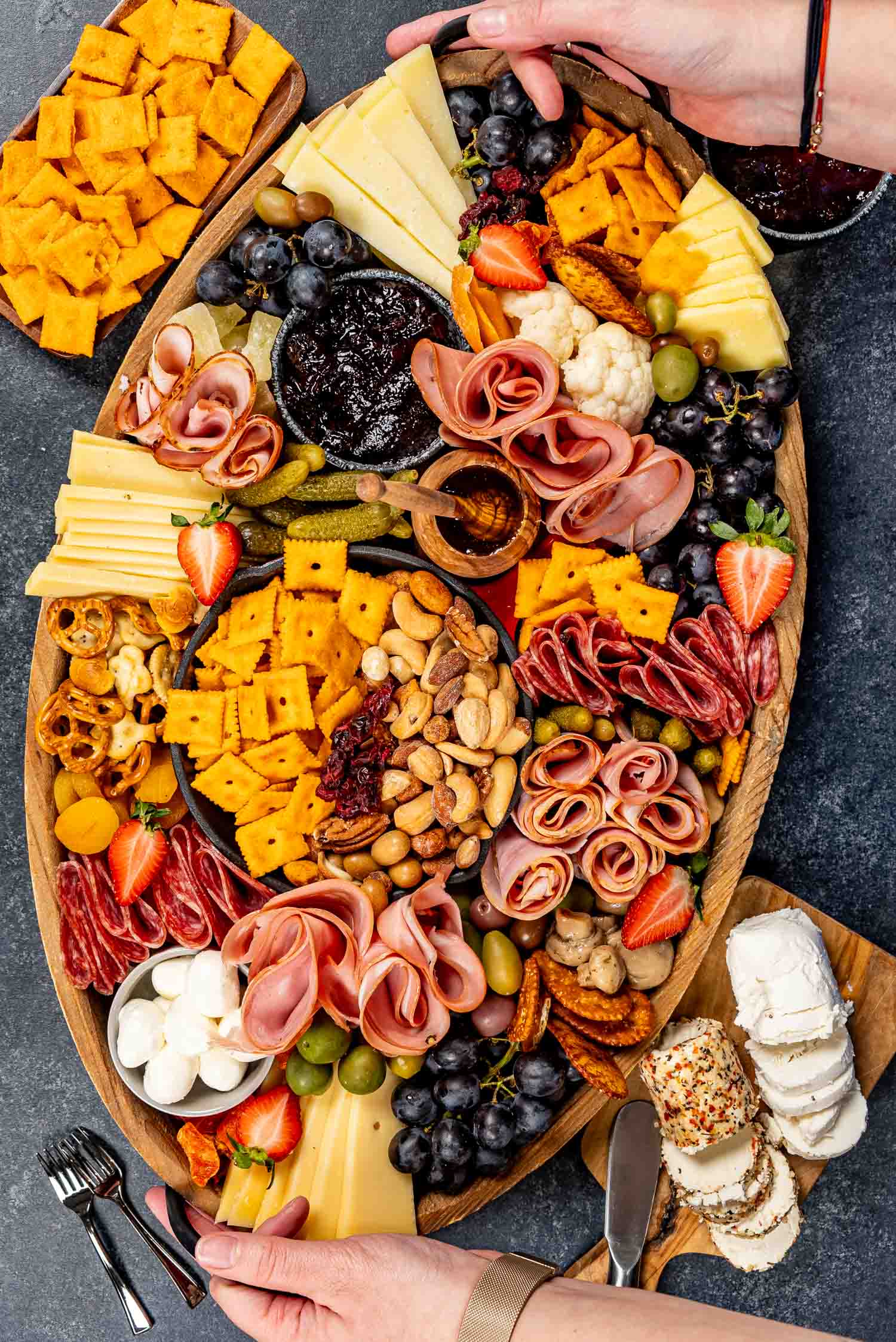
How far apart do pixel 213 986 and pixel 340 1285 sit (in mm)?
472

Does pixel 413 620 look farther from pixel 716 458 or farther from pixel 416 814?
pixel 716 458

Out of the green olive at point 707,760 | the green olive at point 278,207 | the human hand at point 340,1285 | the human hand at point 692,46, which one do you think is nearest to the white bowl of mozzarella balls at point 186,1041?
the human hand at point 340,1285

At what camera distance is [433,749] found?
5.07 feet

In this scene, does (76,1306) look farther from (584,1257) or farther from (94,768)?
(94,768)

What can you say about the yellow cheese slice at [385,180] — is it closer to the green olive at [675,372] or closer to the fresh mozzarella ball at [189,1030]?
the green olive at [675,372]

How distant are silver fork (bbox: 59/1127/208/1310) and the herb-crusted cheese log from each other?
97 cm

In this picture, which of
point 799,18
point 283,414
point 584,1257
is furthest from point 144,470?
point 584,1257

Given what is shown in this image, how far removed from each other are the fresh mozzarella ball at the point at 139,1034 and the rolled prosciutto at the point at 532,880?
584mm

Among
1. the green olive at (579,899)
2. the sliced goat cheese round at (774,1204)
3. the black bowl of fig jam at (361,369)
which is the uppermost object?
the black bowl of fig jam at (361,369)

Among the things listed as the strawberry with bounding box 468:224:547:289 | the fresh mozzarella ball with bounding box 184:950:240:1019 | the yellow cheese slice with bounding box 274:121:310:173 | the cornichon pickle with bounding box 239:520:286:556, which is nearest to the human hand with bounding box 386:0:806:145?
the strawberry with bounding box 468:224:547:289

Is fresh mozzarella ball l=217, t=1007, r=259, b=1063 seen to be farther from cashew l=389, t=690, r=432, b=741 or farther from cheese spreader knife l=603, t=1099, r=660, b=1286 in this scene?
cheese spreader knife l=603, t=1099, r=660, b=1286

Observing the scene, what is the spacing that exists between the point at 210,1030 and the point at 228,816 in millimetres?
340

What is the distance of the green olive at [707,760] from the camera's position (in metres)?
1.62

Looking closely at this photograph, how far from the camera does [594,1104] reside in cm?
164
